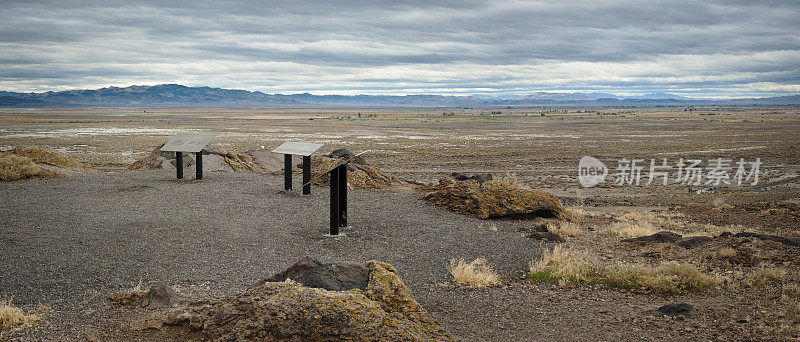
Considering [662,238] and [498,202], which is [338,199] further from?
[662,238]

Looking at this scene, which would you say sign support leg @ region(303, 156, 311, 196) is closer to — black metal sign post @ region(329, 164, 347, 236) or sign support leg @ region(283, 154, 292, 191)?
sign support leg @ region(283, 154, 292, 191)

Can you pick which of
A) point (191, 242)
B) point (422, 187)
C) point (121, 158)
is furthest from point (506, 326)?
point (121, 158)

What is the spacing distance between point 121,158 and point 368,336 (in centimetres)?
3700

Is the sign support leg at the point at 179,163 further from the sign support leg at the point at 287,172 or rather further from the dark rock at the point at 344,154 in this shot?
the dark rock at the point at 344,154

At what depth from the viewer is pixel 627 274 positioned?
29.9ft

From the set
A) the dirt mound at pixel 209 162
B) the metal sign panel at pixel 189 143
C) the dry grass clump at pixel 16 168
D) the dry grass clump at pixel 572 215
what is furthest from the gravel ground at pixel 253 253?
the dirt mound at pixel 209 162

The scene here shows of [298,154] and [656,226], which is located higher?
[298,154]

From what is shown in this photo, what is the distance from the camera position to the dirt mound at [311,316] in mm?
5922

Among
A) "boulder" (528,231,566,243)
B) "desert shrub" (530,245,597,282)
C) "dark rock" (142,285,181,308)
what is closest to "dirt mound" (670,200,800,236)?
"boulder" (528,231,566,243)

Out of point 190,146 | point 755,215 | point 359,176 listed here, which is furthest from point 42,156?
point 755,215

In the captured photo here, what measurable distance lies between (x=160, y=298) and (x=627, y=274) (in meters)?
6.68

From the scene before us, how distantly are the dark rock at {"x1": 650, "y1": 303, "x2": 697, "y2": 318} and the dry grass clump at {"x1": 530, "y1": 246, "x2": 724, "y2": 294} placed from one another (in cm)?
102

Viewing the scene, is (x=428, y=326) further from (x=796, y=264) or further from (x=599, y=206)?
(x=599, y=206)

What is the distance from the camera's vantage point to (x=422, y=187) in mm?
19516
